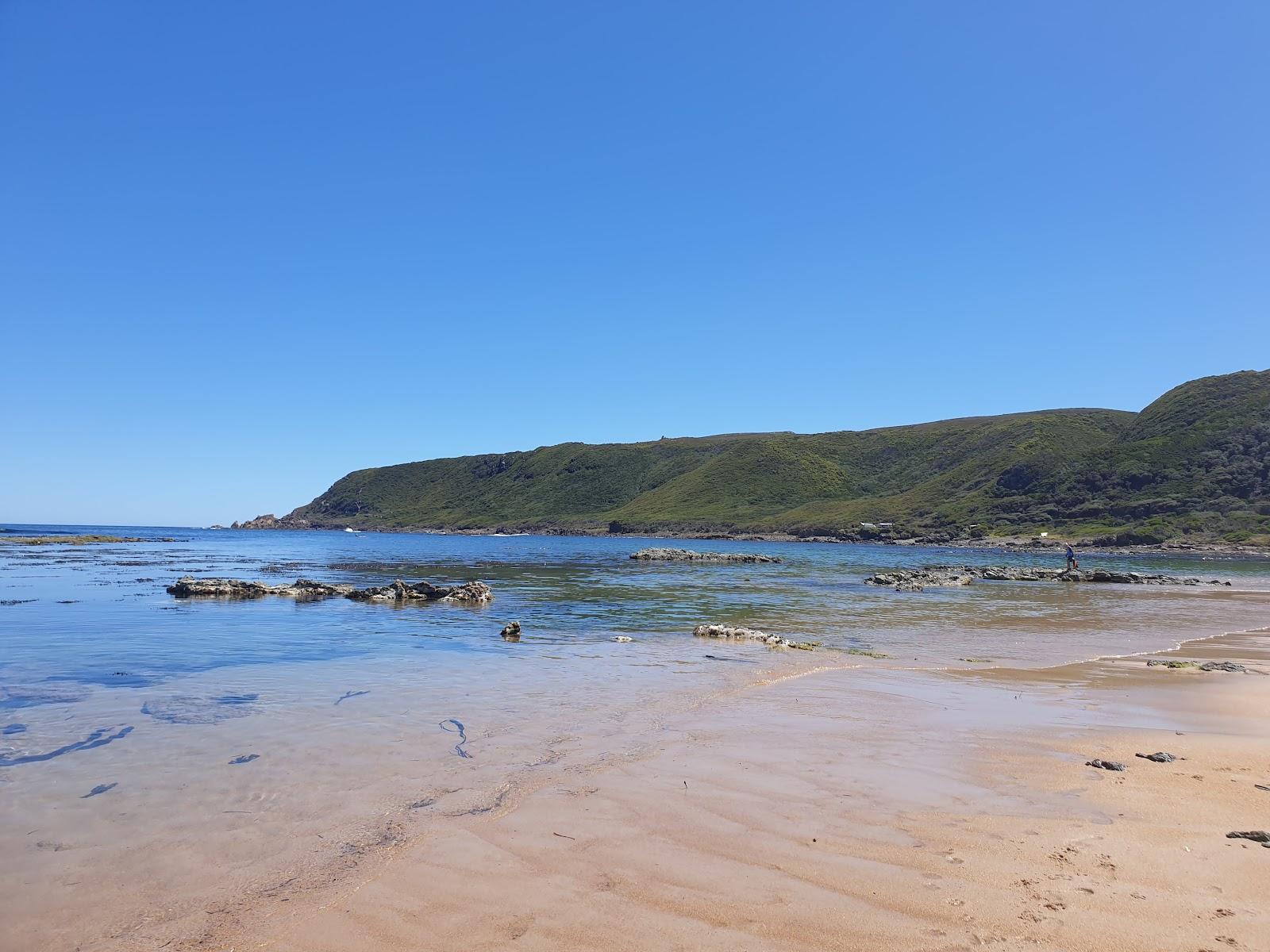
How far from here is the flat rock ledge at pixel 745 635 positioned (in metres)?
20.2

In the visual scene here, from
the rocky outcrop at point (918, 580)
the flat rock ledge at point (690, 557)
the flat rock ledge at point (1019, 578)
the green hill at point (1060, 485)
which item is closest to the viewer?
the rocky outcrop at point (918, 580)

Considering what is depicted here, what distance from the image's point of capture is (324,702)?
11.8 m

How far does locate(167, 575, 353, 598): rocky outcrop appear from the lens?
31297mm

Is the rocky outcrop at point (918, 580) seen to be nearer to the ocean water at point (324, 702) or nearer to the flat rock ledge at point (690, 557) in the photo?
the ocean water at point (324, 702)

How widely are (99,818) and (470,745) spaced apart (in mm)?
3861

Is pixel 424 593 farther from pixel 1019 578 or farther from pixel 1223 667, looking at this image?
pixel 1019 578

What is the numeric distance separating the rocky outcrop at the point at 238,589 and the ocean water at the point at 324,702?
1459 mm

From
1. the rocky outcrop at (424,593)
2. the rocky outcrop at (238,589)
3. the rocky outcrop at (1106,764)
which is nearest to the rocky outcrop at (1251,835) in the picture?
the rocky outcrop at (1106,764)

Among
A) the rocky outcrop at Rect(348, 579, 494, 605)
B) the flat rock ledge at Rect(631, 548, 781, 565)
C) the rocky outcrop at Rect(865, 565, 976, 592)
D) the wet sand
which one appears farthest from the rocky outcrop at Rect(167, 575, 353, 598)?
the flat rock ledge at Rect(631, 548, 781, 565)

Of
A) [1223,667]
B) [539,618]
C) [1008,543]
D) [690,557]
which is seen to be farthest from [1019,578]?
[1008,543]

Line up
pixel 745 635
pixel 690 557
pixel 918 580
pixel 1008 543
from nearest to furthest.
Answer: pixel 745 635 → pixel 918 580 → pixel 690 557 → pixel 1008 543

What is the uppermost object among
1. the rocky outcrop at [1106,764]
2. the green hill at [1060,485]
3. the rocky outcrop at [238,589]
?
the green hill at [1060,485]

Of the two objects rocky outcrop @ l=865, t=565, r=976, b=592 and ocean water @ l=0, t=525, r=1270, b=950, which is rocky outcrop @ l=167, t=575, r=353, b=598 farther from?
rocky outcrop @ l=865, t=565, r=976, b=592

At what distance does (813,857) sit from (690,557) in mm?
72705
